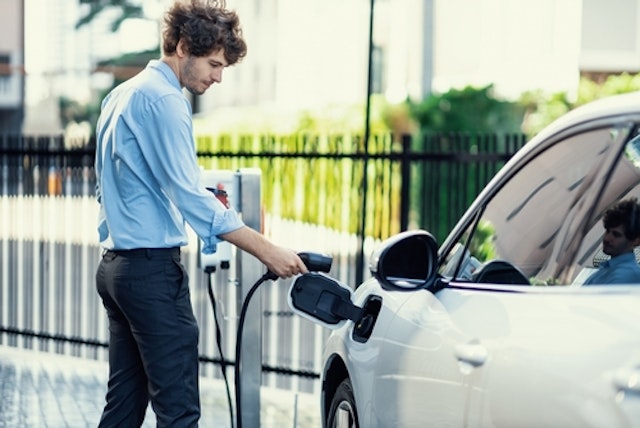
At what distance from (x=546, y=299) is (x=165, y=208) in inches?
73.9

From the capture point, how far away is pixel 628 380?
3309 millimetres

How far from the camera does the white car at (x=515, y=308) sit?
351 cm

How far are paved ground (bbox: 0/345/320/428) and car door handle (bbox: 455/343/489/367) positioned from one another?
3761 millimetres

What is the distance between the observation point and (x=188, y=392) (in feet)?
17.7

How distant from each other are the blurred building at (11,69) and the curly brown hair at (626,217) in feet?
222

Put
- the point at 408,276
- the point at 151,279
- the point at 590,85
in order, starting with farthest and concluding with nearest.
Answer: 1. the point at 590,85
2. the point at 151,279
3. the point at 408,276

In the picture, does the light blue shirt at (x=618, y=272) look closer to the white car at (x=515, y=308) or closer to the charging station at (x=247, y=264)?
the white car at (x=515, y=308)

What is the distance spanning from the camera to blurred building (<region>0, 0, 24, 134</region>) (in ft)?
248

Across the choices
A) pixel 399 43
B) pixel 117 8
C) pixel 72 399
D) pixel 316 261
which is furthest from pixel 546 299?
pixel 399 43

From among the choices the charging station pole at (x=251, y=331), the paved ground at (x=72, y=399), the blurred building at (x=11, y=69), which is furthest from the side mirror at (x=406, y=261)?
the blurred building at (x=11, y=69)

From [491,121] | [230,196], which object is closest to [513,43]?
[491,121]

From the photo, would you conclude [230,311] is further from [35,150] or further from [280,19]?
[280,19]

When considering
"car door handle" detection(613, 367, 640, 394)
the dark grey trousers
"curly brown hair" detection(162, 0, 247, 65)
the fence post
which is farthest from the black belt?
the fence post

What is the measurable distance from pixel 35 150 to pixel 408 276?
327 inches
